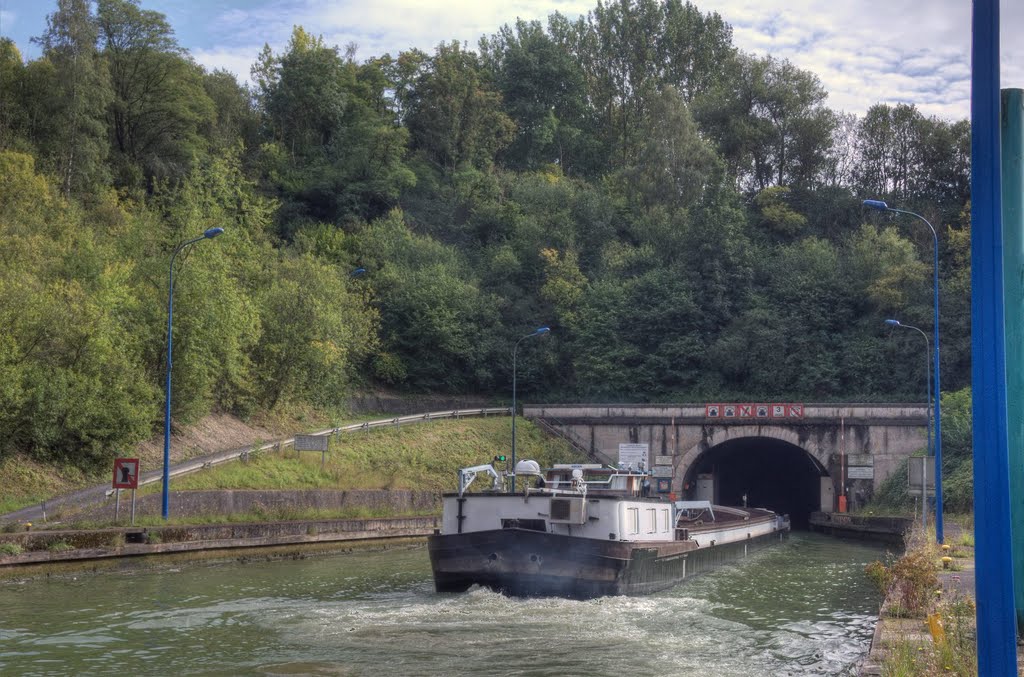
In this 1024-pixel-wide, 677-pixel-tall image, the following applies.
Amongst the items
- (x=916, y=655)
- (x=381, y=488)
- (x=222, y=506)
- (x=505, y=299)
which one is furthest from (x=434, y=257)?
(x=916, y=655)

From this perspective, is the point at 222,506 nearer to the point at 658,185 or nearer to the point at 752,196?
the point at 658,185

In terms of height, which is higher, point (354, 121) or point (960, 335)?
point (354, 121)

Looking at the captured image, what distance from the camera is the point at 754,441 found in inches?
2242

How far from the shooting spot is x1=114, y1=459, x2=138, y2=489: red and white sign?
28.4m

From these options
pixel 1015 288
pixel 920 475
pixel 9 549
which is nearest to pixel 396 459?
pixel 9 549

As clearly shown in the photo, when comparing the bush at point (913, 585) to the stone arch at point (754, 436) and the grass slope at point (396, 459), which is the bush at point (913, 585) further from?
the stone arch at point (754, 436)

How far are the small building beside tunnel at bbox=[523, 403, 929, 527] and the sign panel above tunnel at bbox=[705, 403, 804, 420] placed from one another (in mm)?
50

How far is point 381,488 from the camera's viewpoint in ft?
141

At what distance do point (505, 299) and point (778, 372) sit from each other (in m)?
18.4

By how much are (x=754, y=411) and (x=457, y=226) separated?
33469mm

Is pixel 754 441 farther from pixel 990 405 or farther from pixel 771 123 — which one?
pixel 990 405

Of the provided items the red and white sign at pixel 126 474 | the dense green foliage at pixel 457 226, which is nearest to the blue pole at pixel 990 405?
the red and white sign at pixel 126 474

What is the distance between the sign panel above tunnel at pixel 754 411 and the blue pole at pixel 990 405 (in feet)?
150

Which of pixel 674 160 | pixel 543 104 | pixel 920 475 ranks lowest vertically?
pixel 920 475
